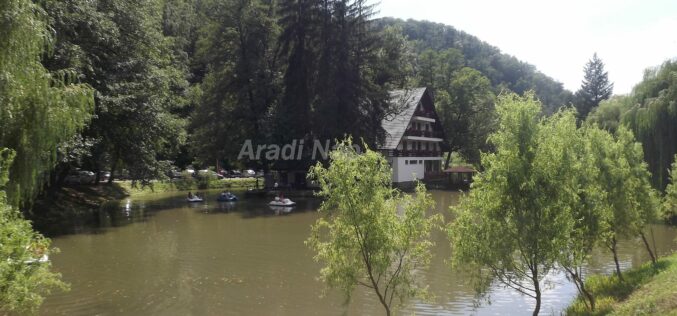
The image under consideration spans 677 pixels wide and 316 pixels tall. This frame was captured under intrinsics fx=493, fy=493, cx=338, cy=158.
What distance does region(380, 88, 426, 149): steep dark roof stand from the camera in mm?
47219

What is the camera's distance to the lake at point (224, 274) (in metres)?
13.3

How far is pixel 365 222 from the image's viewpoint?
30.0 feet

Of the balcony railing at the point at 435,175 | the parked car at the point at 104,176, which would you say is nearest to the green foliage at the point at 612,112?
the balcony railing at the point at 435,175

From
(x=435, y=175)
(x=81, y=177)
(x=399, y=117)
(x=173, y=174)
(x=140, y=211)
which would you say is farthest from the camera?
(x=435, y=175)

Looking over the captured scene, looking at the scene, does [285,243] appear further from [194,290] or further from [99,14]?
[99,14]

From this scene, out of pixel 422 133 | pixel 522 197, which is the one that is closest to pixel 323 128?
pixel 422 133

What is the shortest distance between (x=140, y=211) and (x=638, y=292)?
31.5m

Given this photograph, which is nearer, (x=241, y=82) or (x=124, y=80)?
(x=124, y=80)

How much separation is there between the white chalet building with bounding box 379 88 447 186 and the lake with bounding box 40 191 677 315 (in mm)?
21147

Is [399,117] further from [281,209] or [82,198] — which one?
[82,198]

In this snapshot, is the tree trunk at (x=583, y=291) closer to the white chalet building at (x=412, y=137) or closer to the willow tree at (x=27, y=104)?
the willow tree at (x=27, y=104)

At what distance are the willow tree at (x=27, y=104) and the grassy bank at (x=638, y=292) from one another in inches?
494

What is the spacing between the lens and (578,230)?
1037cm

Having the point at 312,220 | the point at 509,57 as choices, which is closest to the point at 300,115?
the point at 312,220
